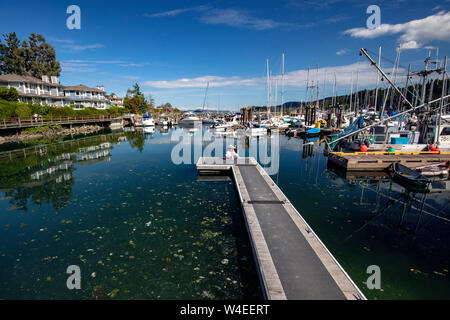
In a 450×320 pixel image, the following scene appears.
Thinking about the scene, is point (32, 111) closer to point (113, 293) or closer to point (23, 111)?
point (23, 111)

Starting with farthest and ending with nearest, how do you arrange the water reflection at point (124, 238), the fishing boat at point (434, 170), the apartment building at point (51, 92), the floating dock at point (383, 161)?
1. the apartment building at point (51, 92)
2. the floating dock at point (383, 161)
3. the fishing boat at point (434, 170)
4. the water reflection at point (124, 238)

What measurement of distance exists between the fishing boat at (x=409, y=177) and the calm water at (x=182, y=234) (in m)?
1.19

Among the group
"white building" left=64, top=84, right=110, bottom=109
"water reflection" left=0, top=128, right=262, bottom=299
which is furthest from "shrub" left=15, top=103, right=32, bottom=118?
"water reflection" left=0, top=128, right=262, bottom=299

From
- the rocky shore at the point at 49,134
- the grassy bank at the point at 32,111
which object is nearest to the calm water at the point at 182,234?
the rocky shore at the point at 49,134

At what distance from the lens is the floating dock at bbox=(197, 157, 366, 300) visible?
6074mm

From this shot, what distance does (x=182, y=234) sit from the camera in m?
10.8

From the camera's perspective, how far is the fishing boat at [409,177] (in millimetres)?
17353

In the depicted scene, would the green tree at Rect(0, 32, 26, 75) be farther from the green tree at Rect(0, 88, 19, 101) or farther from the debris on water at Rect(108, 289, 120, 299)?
the debris on water at Rect(108, 289, 120, 299)

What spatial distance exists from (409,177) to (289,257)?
17.4 metres

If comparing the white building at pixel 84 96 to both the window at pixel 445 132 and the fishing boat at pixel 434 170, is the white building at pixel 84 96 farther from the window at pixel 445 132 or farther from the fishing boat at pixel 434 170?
the window at pixel 445 132

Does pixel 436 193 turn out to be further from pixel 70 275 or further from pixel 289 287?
pixel 70 275

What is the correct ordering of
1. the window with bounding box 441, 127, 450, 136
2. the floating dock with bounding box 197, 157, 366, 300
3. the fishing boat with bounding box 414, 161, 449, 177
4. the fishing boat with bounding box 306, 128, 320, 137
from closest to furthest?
the floating dock with bounding box 197, 157, 366, 300, the fishing boat with bounding box 414, 161, 449, 177, the window with bounding box 441, 127, 450, 136, the fishing boat with bounding box 306, 128, 320, 137

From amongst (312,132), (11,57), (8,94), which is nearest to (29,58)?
(11,57)

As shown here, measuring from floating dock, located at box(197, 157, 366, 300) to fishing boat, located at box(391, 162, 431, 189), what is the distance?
13.2 m
